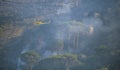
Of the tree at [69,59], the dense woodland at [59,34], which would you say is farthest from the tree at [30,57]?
the tree at [69,59]

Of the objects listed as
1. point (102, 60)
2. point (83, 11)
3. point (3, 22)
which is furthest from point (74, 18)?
point (102, 60)

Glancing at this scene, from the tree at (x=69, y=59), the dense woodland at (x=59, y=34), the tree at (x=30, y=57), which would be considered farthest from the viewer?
the dense woodland at (x=59, y=34)

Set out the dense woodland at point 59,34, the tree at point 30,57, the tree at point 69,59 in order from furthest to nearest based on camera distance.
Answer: the dense woodland at point 59,34 < the tree at point 30,57 < the tree at point 69,59

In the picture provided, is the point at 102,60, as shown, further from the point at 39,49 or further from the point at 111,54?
the point at 39,49

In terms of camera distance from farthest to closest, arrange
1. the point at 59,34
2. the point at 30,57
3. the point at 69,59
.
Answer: the point at 59,34
the point at 30,57
the point at 69,59

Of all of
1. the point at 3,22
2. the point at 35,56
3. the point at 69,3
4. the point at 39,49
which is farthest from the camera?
the point at 69,3

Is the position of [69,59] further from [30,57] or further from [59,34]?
[59,34]

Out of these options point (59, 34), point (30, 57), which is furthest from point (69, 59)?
point (59, 34)

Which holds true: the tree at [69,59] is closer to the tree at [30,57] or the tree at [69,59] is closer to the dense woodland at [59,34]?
the dense woodland at [59,34]

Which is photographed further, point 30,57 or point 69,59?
point 30,57
